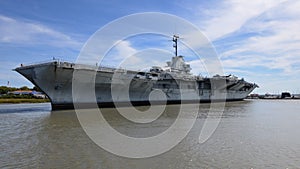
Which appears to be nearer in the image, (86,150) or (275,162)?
(275,162)

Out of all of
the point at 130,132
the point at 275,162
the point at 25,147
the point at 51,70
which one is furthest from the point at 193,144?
the point at 51,70

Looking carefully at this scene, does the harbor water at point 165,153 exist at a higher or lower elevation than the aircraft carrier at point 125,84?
lower

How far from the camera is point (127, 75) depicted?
27.5m

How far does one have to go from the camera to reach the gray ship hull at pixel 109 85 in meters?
22.4

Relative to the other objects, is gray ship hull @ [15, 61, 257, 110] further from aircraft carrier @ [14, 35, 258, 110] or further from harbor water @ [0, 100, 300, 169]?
harbor water @ [0, 100, 300, 169]

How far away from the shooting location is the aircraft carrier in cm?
2262

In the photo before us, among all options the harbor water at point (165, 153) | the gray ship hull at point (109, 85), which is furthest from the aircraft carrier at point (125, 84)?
the harbor water at point (165, 153)

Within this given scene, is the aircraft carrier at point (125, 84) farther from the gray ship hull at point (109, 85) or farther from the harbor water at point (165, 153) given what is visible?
the harbor water at point (165, 153)

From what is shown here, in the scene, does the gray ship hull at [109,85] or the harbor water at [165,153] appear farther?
the gray ship hull at [109,85]

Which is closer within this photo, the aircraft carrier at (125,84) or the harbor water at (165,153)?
the harbor water at (165,153)

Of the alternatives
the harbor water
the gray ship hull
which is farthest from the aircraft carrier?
the harbor water

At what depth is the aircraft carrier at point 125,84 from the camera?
22625 mm

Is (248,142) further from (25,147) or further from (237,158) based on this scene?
(25,147)

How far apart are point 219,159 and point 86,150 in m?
4.20
